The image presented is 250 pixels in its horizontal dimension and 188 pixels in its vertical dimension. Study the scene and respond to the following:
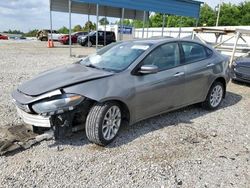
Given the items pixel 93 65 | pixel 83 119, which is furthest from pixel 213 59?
pixel 83 119

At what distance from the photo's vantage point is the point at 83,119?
3662 mm

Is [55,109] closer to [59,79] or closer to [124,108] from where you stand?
[59,79]

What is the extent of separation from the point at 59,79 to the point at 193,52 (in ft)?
9.00

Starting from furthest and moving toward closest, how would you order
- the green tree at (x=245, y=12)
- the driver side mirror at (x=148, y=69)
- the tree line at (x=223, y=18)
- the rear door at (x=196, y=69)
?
the tree line at (x=223, y=18), the green tree at (x=245, y=12), the rear door at (x=196, y=69), the driver side mirror at (x=148, y=69)

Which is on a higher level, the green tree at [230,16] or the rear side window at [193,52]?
the green tree at [230,16]

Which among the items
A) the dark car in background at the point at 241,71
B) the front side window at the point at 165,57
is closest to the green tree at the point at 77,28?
the dark car in background at the point at 241,71

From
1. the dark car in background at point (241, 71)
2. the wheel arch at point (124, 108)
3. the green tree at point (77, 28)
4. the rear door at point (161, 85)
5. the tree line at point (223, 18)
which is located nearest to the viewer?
the wheel arch at point (124, 108)

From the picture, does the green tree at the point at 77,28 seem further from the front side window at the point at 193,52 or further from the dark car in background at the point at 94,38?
the front side window at the point at 193,52

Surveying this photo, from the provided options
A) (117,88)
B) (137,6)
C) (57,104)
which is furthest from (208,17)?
(57,104)

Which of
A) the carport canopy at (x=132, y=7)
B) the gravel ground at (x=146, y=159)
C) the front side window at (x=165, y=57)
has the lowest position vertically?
the gravel ground at (x=146, y=159)

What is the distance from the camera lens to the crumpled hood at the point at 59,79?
350 cm

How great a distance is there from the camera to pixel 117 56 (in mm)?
4359

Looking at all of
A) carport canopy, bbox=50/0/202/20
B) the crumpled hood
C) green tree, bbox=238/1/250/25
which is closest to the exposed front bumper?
the crumpled hood

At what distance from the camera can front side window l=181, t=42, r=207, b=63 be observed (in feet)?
15.9
